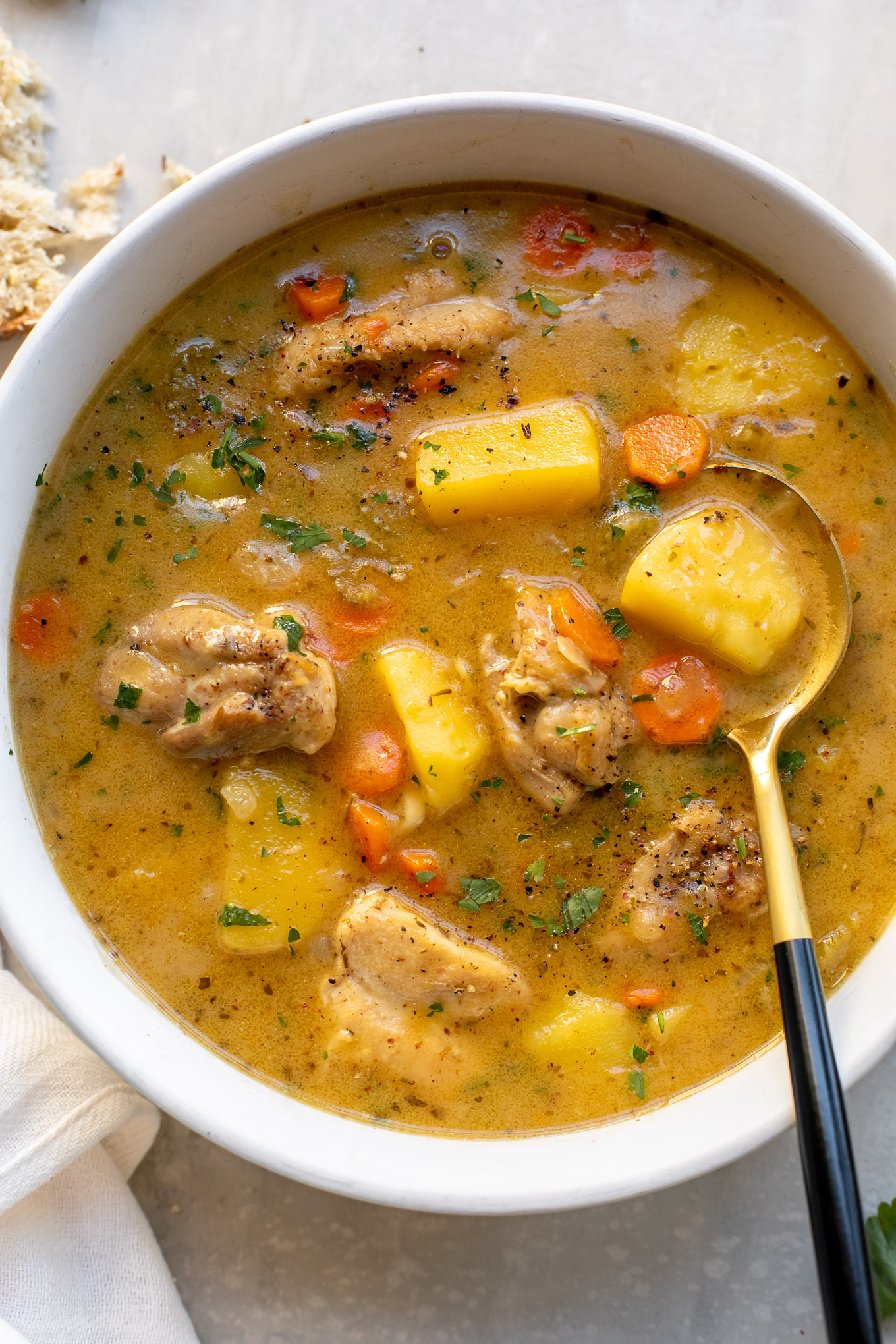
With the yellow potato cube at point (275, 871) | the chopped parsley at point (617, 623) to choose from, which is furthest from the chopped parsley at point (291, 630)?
the chopped parsley at point (617, 623)

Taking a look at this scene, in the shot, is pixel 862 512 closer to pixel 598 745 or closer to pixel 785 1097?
pixel 598 745

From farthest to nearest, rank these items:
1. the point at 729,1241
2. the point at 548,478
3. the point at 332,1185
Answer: the point at 729,1241
the point at 548,478
the point at 332,1185

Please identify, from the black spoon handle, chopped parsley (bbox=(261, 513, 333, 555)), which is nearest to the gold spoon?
the black spoon handle

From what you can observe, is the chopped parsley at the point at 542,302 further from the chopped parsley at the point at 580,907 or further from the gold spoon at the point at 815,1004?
the chopped parsley at the point at 580,907

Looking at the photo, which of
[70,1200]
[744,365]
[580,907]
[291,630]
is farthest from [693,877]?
[70,1200]

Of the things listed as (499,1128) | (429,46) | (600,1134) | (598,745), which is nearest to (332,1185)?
(499,1128)

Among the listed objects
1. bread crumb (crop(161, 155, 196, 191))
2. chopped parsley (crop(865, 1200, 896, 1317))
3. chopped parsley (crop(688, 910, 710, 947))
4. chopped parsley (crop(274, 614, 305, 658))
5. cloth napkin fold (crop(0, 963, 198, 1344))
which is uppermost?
bread crumb (crop(161, 155, 196, 191))

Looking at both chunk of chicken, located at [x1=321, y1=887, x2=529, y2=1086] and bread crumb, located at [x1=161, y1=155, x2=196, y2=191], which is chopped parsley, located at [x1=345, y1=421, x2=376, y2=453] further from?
chunk of chicken, located at [x1=321, y1=887, x2=529, y2=1086]
